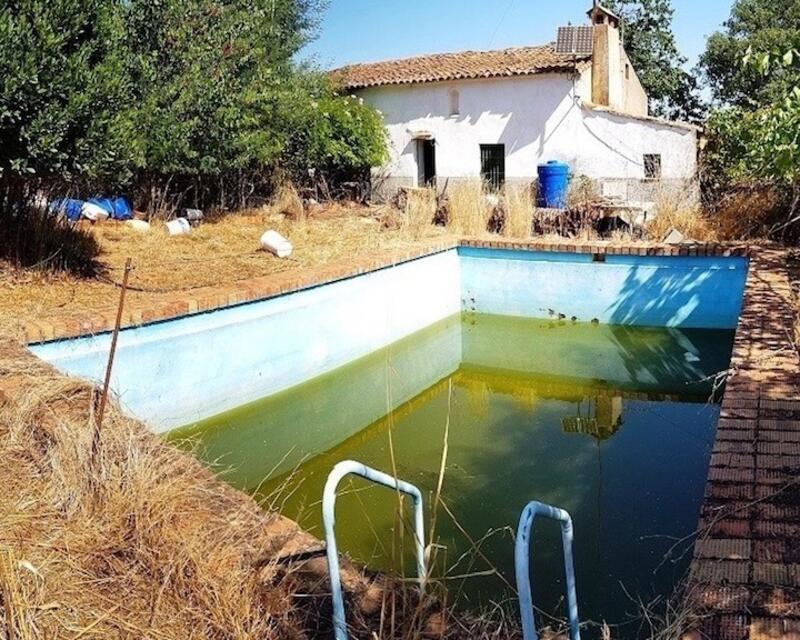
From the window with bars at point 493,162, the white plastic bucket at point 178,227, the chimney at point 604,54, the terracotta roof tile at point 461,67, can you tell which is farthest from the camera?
the window with bars at point 493,162

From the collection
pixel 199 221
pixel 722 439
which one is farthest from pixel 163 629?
pixel 199 221

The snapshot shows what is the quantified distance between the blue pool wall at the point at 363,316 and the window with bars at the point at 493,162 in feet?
23.4

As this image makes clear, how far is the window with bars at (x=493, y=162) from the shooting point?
16469 mm

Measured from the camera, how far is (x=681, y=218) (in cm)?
1006

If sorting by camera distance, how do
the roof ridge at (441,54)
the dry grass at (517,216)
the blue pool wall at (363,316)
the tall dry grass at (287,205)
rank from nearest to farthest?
the blue pool wall at (363,316) → the dry grass at (517,216) → the tall dry grass at (287,205) → the roof ridge at (441,54)

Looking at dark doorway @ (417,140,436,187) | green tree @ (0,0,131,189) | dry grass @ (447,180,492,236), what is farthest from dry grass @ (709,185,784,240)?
dark doorway @ (417,140,436,187)

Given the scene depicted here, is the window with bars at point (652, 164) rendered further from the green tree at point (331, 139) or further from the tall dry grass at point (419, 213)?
the green tree at point (331, 139)

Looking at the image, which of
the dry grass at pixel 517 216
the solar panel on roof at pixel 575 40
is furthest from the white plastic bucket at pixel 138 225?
the solar panel on roof at pixel 575 40

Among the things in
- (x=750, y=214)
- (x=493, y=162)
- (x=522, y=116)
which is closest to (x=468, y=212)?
(x=750, y=214)

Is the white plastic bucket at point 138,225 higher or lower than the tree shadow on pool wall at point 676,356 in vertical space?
higher

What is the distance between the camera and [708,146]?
12.1 meters

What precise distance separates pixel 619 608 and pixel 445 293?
646cm

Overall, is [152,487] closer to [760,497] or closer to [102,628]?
[102,628]

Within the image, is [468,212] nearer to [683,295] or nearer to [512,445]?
[683,295]
